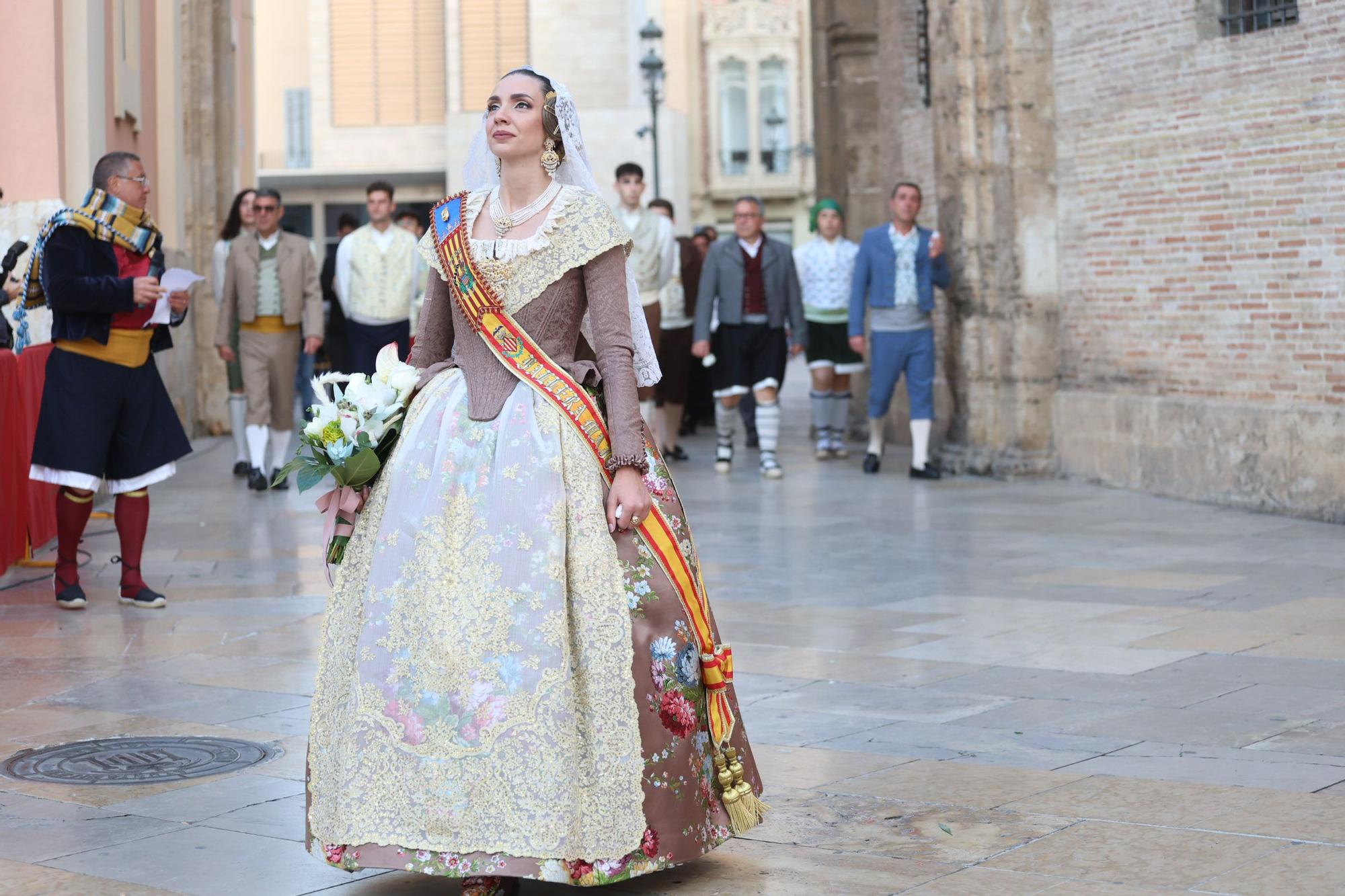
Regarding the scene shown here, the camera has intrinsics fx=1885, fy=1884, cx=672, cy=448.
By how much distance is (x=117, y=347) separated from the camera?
27.4ft

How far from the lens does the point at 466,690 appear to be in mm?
4117

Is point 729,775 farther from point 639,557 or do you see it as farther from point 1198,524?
point 1198,524

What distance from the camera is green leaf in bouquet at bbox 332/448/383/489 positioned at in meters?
4.34

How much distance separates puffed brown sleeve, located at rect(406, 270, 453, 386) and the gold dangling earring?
0.38 m

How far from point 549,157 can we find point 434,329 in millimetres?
524

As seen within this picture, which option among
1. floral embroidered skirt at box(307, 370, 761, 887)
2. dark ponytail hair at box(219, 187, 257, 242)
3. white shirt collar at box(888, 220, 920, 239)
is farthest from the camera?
white shirt collar at box(888, 220, 920, 239)

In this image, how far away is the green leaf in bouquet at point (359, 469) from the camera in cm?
434

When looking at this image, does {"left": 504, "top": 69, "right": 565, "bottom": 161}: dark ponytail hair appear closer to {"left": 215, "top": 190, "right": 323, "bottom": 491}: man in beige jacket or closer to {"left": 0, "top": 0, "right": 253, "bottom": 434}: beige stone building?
{"left": 0, "top": 0, "right": 253, "bottom": 434}: beige stone building

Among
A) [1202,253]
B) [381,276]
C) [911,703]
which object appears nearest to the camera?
[911,703]

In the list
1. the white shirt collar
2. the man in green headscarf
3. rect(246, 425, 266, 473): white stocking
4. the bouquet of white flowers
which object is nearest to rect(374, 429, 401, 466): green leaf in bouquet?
the bouquet of white flowers

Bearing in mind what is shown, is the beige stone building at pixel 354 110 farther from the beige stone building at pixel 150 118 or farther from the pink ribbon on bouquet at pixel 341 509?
the pink ribbon on bouquet at pixel 341 509

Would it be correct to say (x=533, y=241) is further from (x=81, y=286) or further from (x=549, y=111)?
(x=81, y=286)

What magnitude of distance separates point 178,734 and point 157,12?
1269 centimetres
